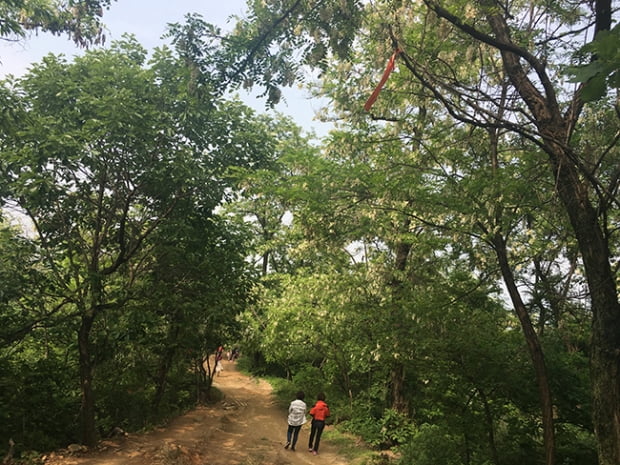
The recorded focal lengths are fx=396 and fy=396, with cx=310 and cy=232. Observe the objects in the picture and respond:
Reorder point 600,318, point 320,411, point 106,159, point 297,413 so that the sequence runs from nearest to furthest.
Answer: point 600,318 → point 106,159 → point 297,413 → point 320,411

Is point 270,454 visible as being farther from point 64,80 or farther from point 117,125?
point 64,80

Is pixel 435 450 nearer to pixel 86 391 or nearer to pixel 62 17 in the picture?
pixel 86 391

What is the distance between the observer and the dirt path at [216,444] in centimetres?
782

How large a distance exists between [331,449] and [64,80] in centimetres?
1112

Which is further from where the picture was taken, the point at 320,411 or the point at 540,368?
the point at 320,411

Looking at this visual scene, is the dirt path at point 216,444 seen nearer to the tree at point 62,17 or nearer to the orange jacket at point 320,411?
the orange jacket at point 320,411

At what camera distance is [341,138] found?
8641mm

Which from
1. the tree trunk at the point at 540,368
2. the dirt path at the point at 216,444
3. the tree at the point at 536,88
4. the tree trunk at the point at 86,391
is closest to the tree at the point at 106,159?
the tree trunk at the point at 86,391

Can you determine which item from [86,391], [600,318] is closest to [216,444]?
[86,391]

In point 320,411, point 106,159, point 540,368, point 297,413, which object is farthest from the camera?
point 320,411

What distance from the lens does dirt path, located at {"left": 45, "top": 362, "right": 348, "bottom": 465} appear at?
25.6 ft

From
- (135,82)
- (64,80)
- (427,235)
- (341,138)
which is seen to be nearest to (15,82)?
(64,80)

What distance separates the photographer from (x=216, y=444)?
32.6ft

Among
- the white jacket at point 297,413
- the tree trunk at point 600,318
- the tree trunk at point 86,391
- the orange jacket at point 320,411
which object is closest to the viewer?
the tree trunk at point 600,318
